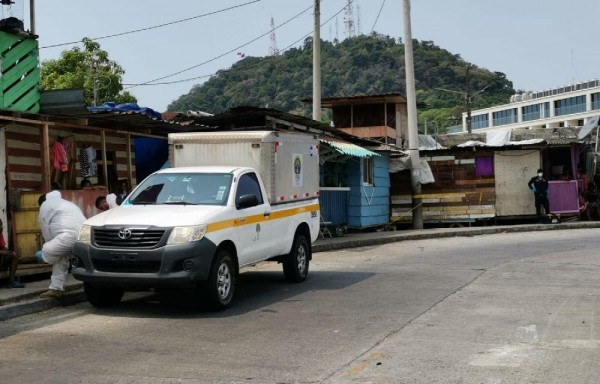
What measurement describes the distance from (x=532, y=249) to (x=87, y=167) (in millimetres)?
10896

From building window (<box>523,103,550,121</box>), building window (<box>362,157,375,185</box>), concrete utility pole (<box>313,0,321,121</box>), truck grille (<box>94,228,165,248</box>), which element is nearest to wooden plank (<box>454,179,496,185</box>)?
building window (<box>362,157,375,185</box>)

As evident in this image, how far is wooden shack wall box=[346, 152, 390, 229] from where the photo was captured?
2308 centimetres

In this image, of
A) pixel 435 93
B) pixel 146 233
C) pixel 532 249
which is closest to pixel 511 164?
pixel 532 249

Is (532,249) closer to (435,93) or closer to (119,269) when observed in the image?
(119,269)

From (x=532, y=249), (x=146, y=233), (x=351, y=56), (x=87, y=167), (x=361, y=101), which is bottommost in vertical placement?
(x=532, y=249)

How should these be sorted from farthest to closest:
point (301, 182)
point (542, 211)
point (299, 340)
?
point (542, 211)
point (301, 182)
point (299, 340)

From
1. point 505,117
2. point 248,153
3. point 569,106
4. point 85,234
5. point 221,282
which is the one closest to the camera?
point 85,234

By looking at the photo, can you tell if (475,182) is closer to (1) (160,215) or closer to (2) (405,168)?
(2) (405,168)

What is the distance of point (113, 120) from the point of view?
14.2 m

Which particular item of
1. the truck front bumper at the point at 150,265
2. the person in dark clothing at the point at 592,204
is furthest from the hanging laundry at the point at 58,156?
the person in dark clothing at the point at 592,204

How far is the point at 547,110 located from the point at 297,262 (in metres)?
99.8

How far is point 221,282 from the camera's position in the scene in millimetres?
9477

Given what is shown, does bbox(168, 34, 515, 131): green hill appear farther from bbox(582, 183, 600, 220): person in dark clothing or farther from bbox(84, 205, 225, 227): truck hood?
bbox(84, 205, 225, 227): truck hood

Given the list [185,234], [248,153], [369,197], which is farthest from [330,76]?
[185,234]
